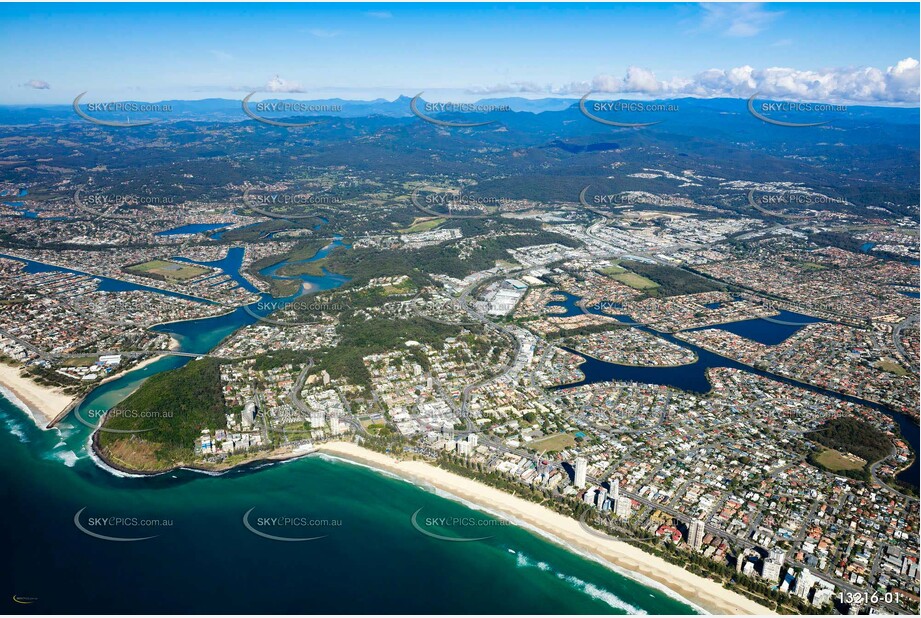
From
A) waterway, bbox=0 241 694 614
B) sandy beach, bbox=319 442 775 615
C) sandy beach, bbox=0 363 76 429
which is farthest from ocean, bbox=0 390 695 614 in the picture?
sandy beach, bbox=0 363 76 429

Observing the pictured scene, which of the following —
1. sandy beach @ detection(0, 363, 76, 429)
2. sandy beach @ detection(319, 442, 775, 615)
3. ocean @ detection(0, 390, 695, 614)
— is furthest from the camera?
sandy beach @ detection(0, 363, 76, 429)

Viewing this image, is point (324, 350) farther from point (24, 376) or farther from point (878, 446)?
point (878, 446)

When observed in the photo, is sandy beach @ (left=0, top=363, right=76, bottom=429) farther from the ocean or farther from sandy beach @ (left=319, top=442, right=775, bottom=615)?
sandy beach @ (left=319, top=442, right=775, bottom=615)

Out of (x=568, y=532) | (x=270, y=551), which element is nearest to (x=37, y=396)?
(x=270, y=551)

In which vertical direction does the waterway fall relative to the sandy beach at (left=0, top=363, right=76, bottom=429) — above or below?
below

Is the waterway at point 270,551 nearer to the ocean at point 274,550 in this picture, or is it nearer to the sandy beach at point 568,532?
the ocean at point 274,550

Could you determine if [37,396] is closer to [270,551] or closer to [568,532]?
[270,551]
